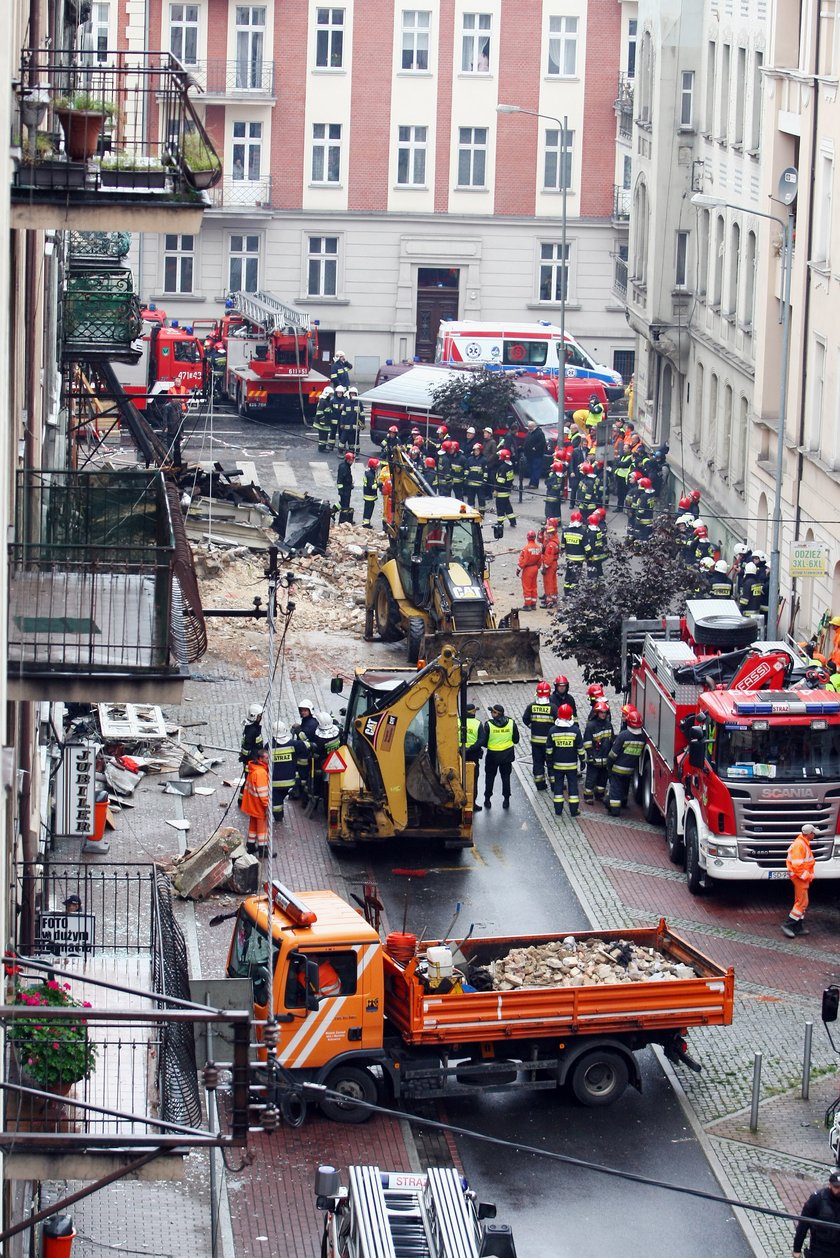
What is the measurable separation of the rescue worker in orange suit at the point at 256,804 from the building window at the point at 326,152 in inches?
1407

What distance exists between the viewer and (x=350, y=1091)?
1816cm

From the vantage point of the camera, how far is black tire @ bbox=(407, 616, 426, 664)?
31016 mm

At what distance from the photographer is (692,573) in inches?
1188

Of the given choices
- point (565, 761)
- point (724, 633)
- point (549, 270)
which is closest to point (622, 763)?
point (565, 761)

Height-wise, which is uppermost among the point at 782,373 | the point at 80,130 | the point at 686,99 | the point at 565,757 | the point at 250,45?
the point at 250,45

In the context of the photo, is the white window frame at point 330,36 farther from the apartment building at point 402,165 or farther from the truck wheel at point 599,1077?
the truck wheel at point 599,1077

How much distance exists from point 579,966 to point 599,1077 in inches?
37.9

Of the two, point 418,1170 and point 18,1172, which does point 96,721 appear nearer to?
point 418,1170

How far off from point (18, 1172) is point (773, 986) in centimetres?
1205

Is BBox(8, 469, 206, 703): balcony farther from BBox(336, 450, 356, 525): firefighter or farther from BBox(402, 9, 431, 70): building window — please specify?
BBox(402, 9, 431, 70): building window

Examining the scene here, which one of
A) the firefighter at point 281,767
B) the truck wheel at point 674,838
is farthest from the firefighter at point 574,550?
the truck wheel at point 674,838

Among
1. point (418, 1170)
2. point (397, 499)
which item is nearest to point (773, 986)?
point (418, 1170)

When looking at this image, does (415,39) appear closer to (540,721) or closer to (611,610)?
(611,610)

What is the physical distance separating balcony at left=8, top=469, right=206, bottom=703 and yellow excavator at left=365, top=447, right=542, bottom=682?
55.2 feet
